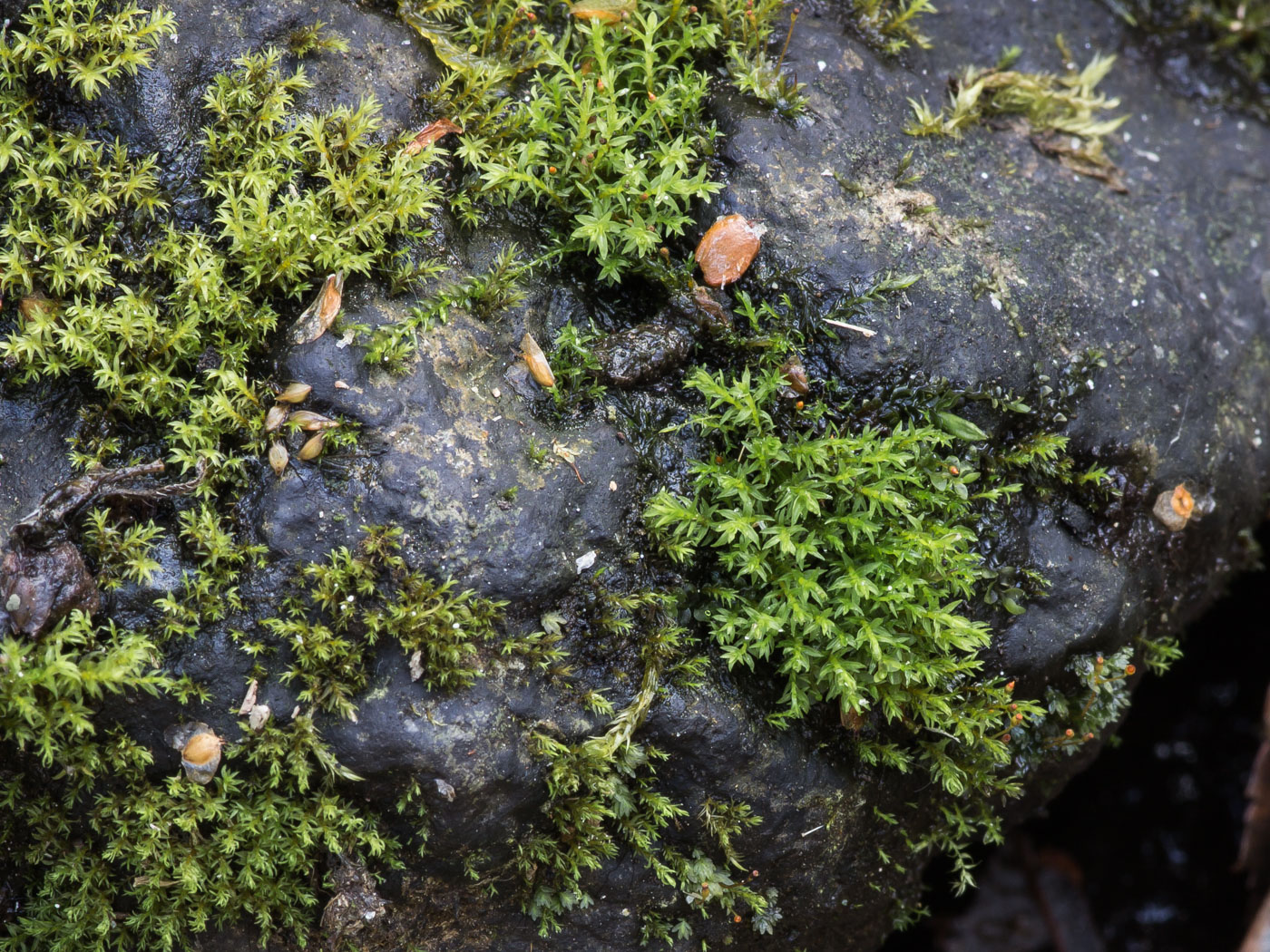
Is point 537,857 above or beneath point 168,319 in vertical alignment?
beneath

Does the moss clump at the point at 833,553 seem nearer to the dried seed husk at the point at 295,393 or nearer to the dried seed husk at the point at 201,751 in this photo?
the dried seed husk at the point at 295,393

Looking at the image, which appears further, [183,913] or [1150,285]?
[1150,285]

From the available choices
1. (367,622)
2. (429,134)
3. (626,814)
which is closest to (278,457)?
(367,622)

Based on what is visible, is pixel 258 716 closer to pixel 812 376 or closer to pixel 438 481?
pixel 438 481

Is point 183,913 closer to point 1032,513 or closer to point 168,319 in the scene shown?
point 168,319

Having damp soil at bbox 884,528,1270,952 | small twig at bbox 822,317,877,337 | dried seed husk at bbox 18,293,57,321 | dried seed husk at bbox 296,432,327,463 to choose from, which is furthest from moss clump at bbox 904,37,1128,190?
dried seed husk at bbox 18,293,57,321

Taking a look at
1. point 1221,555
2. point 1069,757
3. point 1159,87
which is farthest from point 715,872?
point 1159,87

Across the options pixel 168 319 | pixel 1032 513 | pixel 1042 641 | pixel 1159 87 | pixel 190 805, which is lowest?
pixel 190 805

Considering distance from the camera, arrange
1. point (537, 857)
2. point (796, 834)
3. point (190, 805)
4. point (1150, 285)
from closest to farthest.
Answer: point (190, 805)
point (537, 857)
point (796, 834)
point (1150, 285)
